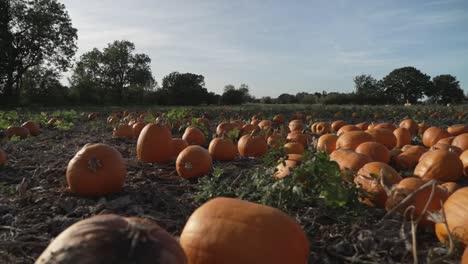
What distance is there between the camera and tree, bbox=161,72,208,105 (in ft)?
180

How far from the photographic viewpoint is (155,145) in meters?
5.52

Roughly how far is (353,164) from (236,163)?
223 centimetres

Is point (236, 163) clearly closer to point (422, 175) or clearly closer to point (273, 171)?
point (273, 171)

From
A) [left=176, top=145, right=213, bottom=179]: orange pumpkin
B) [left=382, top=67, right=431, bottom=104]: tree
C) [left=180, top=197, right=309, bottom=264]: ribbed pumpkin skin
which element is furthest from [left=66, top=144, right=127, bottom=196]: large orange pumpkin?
[left=382, top=67, right=431, bottom=104]: tree

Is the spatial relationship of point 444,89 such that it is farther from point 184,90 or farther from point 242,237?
point 242,237

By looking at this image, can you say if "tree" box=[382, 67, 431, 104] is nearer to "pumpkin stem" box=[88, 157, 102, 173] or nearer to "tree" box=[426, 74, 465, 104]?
"tree" box=[426, 74, 465, 104]

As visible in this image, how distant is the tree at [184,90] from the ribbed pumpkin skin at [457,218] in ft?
169

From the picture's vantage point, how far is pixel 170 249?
167cm

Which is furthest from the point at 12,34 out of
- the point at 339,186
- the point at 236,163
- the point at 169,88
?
the point at 339,186

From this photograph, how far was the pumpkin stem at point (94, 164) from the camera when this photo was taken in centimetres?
378

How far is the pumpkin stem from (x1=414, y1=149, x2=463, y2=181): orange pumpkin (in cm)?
358

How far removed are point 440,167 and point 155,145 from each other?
12.3 ft

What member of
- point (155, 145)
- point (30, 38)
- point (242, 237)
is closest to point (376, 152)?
point (155, 145)

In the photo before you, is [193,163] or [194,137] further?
[194,137]
